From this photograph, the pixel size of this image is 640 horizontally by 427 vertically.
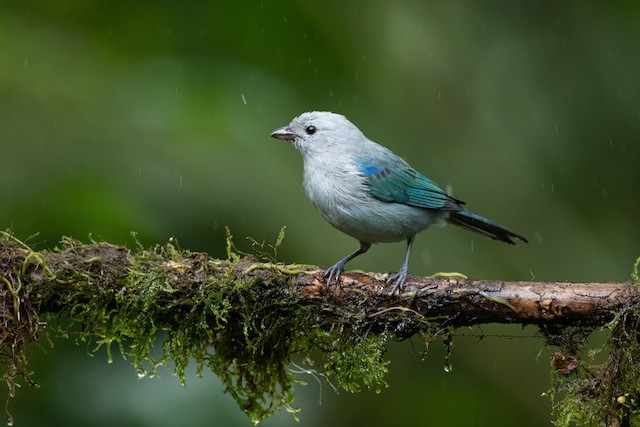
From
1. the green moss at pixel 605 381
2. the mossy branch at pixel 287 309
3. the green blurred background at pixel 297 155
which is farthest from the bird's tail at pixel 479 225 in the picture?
the green moss at pixel 605 381

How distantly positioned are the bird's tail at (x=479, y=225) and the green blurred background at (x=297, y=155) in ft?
2.60

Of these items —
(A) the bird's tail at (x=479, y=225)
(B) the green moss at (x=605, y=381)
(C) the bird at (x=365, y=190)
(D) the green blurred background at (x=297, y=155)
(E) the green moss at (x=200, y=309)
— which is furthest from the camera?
(A) the bird's tail at (x=479, y=225)

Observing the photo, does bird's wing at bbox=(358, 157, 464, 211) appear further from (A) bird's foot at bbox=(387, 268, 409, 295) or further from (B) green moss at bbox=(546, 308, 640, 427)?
(B) green moss at bbox=(546, 308, 640, 427)

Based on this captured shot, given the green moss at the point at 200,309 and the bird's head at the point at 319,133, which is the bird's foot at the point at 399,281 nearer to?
the green moss at the point at 200,309

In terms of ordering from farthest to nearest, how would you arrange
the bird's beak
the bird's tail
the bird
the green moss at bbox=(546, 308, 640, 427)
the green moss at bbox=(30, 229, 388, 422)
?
the bird's beak
the bird's tail
the bird
the green moss at bbox=(30, 229, 388, 422)
the green moss at bbox=(546, 308, 640, 427)

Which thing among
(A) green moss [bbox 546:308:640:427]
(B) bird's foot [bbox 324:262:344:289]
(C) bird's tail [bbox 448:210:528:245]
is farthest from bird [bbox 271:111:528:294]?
(A) green moss [bbox 546:308:640:427]

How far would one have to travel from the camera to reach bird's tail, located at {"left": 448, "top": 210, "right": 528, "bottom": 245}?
578cm

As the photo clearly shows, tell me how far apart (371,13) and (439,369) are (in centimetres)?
289

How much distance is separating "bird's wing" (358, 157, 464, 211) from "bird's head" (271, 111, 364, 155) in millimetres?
247

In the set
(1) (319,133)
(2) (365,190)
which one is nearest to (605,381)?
(2) (365,190)

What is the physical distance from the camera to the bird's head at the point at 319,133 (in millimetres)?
5844

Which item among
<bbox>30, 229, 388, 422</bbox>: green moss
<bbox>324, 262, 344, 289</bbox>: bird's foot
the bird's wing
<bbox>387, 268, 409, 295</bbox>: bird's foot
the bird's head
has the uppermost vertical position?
the bird's head

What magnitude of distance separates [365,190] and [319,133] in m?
0.62

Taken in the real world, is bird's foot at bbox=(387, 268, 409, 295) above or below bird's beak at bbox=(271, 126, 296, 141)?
below
